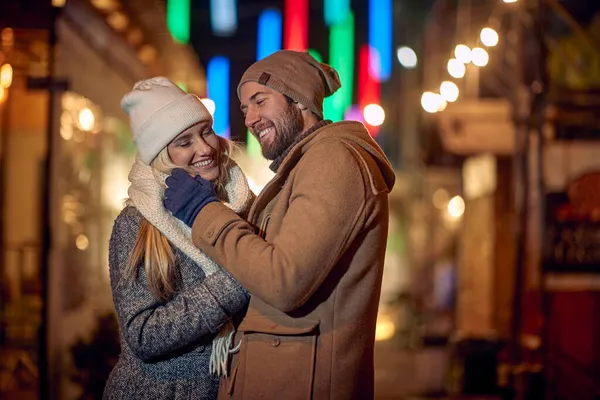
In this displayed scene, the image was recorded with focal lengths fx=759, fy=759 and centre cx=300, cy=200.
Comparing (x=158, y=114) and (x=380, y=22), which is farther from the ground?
(x=380, y=22)

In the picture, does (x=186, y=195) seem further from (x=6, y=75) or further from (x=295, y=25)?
(x=295, y=25)

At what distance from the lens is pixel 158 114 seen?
10.4 feet

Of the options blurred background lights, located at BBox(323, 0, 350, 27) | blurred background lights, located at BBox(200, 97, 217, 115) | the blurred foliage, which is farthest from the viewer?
blurred background lights, located at BBox(323, 0, 350, 27)

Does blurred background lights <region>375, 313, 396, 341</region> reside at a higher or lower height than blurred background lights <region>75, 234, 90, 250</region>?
lower

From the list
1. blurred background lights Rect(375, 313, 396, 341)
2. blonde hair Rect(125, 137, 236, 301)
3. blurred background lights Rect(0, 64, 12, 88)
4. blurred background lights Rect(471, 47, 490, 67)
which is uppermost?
blurred background lights Rect(471, 47, 490, 67)

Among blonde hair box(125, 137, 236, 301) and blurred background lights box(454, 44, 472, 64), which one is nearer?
blonde hair box(125, 137, 236, 301)

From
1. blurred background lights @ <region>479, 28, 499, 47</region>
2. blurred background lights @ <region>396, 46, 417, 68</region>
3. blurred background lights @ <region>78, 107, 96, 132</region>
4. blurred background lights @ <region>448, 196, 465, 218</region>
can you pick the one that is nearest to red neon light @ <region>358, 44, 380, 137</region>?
blurred background lights @ <region>396, 46, 417, 68</region>

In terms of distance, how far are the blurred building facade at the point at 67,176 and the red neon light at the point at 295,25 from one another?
8.90ft

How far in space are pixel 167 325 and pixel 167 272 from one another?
0.72 ft

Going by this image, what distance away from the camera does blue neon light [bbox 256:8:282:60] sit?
10.8 m

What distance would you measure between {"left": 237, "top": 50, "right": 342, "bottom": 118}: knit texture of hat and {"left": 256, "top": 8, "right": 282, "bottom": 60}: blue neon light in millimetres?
7555

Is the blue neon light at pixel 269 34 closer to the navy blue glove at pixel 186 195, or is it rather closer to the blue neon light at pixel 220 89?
the blue neon light at pixel 220 89

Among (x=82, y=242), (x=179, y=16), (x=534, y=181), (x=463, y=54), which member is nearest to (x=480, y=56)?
(x=463, y=54)

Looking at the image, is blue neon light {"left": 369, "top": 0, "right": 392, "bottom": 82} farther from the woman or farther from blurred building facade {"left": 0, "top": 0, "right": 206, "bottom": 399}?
the woman
